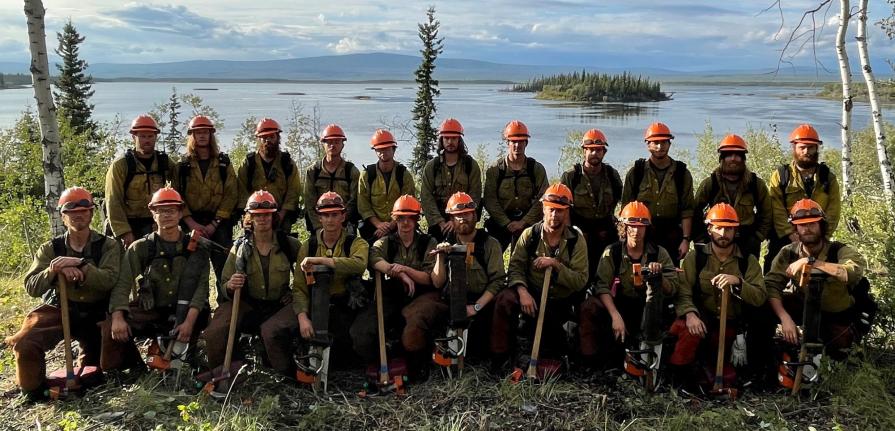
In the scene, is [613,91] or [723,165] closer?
[723,165]

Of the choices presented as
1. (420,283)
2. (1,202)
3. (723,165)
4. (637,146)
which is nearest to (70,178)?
(1,202)

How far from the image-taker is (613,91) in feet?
354

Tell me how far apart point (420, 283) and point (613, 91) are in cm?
10748

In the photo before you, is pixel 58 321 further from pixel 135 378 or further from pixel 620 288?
pixel 620 288

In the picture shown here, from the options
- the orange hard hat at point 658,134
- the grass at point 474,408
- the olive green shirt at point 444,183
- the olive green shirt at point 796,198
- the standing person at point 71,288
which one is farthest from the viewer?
the olive green shirt at point 444,183

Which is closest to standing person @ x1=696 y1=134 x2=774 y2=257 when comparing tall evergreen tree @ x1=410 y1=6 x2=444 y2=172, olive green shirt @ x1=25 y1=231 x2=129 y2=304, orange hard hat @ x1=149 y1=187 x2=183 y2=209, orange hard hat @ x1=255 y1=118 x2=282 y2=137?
orange hard hat @ x1=255 y1=118 x2=282 y2=137

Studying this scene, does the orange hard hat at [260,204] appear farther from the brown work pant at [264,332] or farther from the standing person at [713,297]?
the standing person at [713,297]

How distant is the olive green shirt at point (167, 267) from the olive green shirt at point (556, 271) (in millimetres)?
3012

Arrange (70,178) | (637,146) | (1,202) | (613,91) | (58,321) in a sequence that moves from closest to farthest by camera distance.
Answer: (58,321)
(1,202)
(70,178)
(637,146)
(613,91)

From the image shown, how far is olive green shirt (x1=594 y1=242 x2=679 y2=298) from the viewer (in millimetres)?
6023

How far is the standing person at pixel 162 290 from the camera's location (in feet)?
20.0

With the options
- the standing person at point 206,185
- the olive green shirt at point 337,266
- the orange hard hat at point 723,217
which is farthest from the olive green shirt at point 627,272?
the standing person at point 206,185

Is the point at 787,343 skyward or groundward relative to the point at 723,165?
groundward

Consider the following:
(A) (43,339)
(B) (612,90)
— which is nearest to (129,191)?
(A) (43,339)
